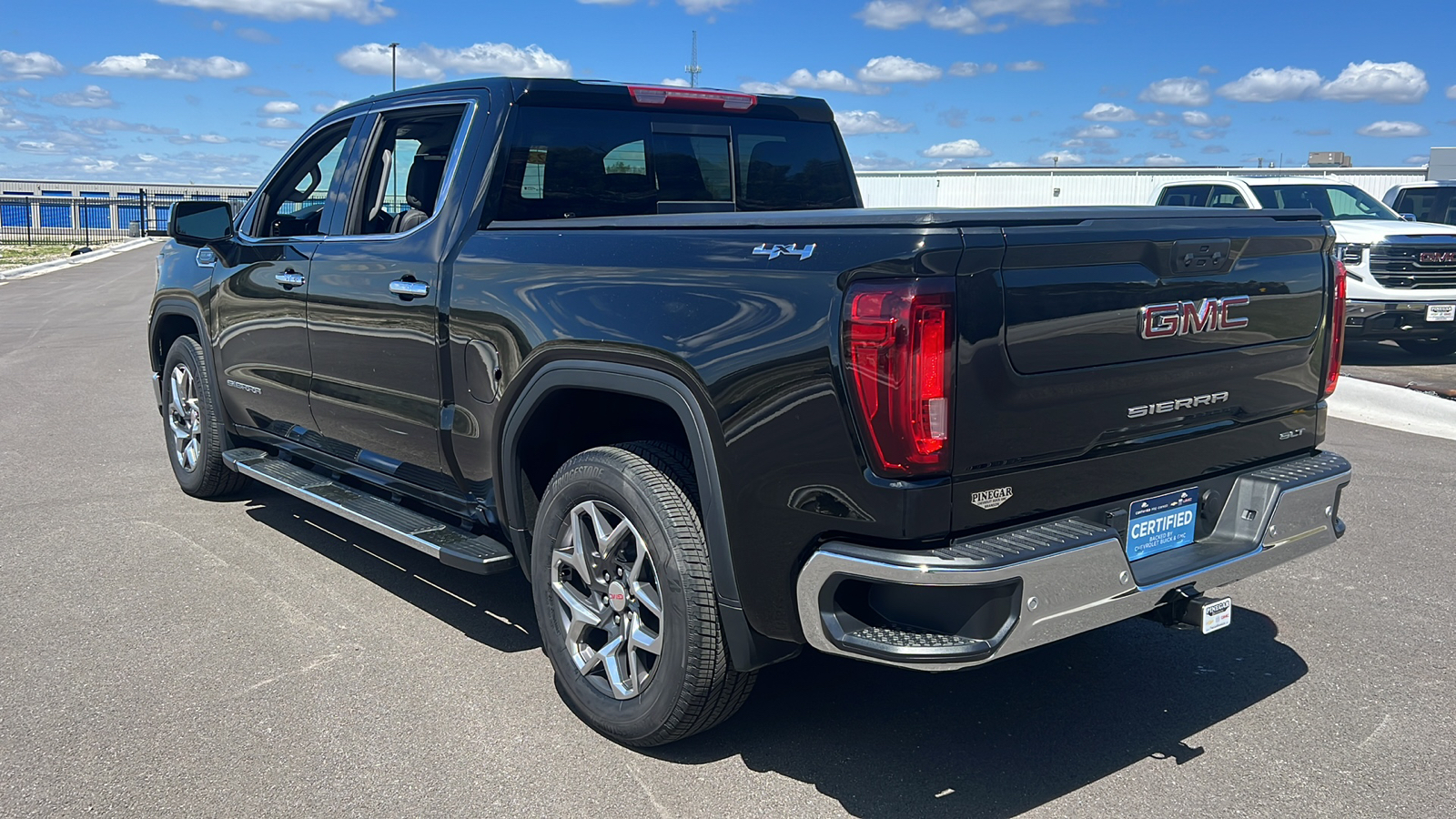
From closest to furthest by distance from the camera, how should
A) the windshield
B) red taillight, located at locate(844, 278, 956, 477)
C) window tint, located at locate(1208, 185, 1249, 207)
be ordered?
red taillight, located at locate(844, 278, 956, 477) < window tint, located at locate(1208, 185, 1249, 207) < the windshield

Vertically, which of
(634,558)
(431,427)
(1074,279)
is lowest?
Result: (634,558)

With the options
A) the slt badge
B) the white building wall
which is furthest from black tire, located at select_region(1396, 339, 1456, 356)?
the white building wall

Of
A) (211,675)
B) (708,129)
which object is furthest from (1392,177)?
(211,675)

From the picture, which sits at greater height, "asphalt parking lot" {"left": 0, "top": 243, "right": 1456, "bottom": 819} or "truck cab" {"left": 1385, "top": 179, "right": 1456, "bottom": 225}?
"truck cab" {"left": 1385, "top": 179, "right": 1456, "bottom": 225}

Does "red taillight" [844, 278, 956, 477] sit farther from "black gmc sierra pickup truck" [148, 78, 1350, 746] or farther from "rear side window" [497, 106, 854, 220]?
"rear side window" [497, 106, 854, 220]

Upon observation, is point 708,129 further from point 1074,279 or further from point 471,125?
point 1074,279

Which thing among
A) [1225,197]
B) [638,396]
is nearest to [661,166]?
[638,396]

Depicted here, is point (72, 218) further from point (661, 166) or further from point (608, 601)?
point (608, 601)

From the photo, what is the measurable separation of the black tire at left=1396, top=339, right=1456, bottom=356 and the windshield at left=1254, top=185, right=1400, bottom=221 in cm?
141

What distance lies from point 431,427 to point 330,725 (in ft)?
3.68

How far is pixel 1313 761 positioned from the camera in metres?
3.46

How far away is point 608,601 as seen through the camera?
11.9ft

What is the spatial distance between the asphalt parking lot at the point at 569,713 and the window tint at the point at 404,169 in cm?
158

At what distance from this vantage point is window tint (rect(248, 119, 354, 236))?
528 cm
